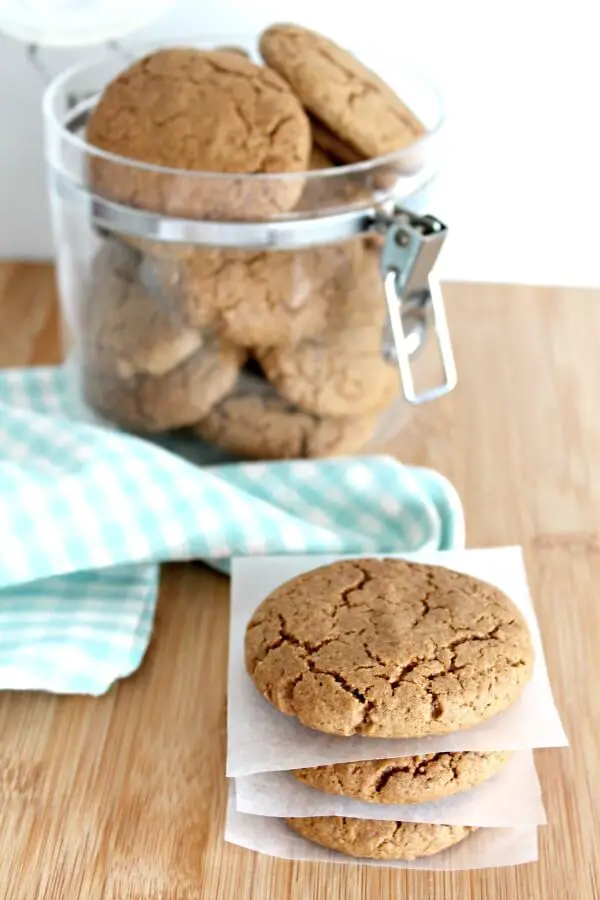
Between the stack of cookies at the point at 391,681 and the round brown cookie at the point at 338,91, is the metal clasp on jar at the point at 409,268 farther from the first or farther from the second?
the stack of cookies at the point at 391,681

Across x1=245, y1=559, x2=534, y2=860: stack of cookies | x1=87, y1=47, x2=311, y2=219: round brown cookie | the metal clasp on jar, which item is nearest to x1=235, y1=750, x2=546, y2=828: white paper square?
x1=245, y1=559, x2=534, y2=860: stack of cookies

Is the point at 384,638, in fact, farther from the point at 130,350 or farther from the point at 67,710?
the point at 130,350

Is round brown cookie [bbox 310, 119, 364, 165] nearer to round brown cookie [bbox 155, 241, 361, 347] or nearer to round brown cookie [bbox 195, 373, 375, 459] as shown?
round brown cookie [bbox 155, 241, 361, 347]


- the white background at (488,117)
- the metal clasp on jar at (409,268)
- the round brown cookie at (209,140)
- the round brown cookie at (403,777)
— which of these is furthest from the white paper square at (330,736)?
the white background at (488,117)

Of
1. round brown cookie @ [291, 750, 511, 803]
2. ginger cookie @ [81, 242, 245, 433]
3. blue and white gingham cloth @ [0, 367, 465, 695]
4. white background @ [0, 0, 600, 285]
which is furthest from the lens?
white background @ [0, 0, 600, 285]

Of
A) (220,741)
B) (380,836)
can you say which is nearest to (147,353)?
(220,741)

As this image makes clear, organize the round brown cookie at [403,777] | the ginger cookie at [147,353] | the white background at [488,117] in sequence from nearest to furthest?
the round brown cookie at [403,777] → the ginger cookie at [147,353] → the white background at [488,117]

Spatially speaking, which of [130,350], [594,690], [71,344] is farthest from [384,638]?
[71,344]
